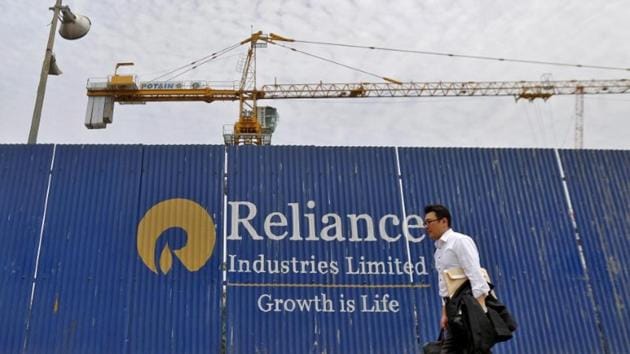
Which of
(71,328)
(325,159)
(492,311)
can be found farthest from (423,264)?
(71,328)

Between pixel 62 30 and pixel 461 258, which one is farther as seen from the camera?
A: pixel 62 30

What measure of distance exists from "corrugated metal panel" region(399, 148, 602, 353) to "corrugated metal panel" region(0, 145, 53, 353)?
682cm

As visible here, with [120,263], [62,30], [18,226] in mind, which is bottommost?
[120,263]

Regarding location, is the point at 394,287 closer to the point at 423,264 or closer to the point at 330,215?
the point at 423,264

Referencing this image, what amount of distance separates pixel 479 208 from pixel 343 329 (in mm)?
3495

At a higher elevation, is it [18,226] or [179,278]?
[18,226]

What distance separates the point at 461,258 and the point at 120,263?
6.50m

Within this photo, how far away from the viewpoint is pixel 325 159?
9.05 metres

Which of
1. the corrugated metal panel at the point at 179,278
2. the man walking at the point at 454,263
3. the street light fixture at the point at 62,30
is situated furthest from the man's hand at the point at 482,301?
the street light fixture at the point at 62,30

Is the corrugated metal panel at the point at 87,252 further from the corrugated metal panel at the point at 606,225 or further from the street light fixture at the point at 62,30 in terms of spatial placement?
the corrugated metal panel at the point at 606,225

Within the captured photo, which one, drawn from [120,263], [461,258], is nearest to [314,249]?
[120,263]

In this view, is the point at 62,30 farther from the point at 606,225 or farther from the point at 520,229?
the point at 606,225

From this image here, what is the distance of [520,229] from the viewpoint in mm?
8688

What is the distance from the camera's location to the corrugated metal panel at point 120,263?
7637mm
